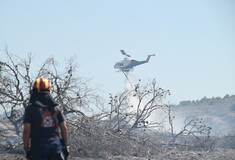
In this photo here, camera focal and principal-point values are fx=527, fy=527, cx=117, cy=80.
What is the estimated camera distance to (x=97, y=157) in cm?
1673

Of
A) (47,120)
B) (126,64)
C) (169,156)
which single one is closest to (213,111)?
(126,64)

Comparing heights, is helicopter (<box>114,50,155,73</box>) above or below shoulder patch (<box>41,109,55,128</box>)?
above

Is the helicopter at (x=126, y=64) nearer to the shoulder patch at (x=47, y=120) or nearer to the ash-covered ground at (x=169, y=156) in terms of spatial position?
the ash-covered ground at (x=169, y=156)

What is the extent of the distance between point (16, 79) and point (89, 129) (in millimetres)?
2868

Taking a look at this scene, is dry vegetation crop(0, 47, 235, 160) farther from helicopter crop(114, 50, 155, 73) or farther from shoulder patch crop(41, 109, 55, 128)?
helicopter crop(114, 50, 155, 73)

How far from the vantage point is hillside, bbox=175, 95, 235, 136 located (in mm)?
64062

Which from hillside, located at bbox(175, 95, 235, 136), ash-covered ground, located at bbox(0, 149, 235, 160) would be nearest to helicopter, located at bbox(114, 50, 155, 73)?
hillside, located at bbox(175, 95, 235, 136)

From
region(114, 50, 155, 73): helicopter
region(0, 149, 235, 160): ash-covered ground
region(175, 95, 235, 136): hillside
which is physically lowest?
region(0, 149, 235, 160): ash-covered ground

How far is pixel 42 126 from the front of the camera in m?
7.15

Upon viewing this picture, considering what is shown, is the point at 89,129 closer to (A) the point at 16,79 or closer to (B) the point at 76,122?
(B) the point at 76,122

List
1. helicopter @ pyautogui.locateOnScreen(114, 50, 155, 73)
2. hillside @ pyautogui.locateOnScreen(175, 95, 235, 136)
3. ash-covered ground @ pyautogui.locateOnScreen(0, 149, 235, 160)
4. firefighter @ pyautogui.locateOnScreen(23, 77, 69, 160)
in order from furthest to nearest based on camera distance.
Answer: hillside @ pyautogui.locateOnScreen(175, 95, 235, 136)
helicopter @ pyautogui.locateOnScreen(114, 50, 155, 73)
ash-covered ground @ pyautogui.locateOnScreen(0, 149, 235, 160)
firefighter @ pyautogui.locateOnScreen(23, 77, 69, 160)

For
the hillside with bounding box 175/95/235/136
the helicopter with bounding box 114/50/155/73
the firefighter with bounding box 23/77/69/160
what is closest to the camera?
the firefighter with bounding box 23/77/69/160

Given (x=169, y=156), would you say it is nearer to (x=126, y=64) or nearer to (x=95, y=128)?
(x=95, y=128)

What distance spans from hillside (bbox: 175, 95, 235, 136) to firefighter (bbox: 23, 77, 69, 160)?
53.0 metres
